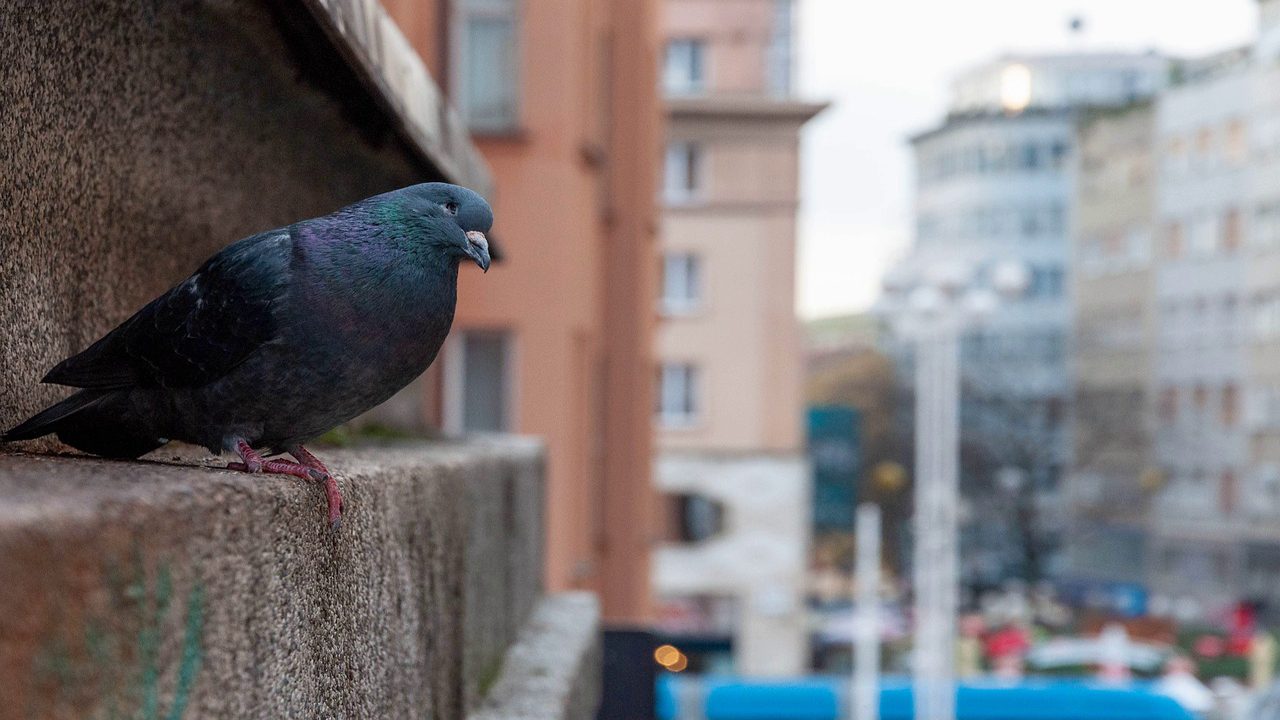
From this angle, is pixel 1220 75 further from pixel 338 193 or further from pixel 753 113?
pixel 338 193

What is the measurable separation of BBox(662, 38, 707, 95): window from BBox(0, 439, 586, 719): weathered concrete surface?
3369 cm

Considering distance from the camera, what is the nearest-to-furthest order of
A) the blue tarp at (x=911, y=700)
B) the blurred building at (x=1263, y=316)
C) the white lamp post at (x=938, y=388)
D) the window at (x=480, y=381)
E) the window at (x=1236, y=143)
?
the window at (x=480, y=381)
the white lamp post at (x=938, y=388)
the blue tarp at (x=911, y=700)
the blurred building at (x=1263, y=316)
the window at (x=1236, y=143)

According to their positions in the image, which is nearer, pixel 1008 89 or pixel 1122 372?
pixel 1122 372

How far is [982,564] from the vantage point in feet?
172

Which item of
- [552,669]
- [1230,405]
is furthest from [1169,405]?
[552,669]

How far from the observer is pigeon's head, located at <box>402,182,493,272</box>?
2.34 m

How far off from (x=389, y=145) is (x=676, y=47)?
33.3 meters

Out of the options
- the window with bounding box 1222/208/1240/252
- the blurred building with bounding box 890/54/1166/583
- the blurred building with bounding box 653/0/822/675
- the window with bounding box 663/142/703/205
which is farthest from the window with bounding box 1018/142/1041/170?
the window with bounding box 663/142/703/205

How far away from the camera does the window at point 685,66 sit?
36.5 meters

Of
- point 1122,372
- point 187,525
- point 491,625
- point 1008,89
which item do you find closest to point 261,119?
point 491,625

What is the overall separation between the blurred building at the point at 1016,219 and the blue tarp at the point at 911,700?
88.3ft

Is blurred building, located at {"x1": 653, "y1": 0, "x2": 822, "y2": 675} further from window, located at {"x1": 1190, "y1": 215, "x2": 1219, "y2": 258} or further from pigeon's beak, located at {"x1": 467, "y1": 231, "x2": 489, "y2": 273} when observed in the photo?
pigeon's beak, located at {"x1": 467, "y1": 231, "x2": 489, "y2": 273}

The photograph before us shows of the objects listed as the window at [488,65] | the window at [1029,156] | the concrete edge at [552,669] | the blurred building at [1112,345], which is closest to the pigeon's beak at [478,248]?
the concrete edge at [552,669]

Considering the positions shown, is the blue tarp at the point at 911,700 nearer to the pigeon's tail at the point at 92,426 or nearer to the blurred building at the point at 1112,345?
the pigeon's tail at the point at 92,426
